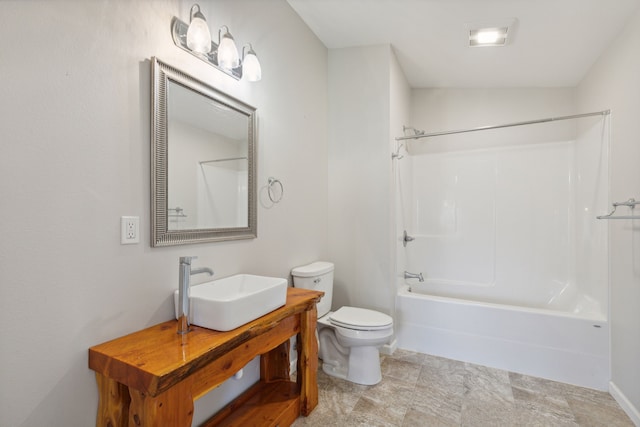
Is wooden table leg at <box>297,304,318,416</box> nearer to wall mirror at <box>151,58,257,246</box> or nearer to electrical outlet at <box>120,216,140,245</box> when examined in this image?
wall mirror at <box>151,58,257,246</box>

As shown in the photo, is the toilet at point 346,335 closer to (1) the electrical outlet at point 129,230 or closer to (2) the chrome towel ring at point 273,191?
(2) the chrome towel ring at point 273,191

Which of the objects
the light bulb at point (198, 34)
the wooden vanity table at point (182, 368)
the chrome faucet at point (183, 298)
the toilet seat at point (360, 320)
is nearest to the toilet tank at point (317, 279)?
the toilet seat at point (360, 320)

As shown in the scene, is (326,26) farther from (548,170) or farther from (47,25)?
(548,170)

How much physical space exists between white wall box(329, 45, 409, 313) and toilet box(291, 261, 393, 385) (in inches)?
12.9

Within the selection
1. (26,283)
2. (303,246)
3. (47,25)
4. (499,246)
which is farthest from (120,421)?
(499,246)

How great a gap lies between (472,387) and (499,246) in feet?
4.87

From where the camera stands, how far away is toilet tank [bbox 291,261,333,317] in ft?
7.19

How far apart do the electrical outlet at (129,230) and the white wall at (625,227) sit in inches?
102

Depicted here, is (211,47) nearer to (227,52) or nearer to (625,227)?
(227,52)

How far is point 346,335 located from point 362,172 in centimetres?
133

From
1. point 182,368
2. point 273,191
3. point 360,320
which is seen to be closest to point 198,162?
point 273,191

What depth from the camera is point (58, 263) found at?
3.31ft

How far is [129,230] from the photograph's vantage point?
1203mm

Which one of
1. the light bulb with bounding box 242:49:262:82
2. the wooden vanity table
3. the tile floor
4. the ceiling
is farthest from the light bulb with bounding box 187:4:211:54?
the tile floor
